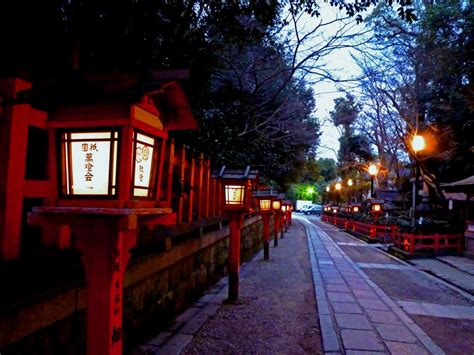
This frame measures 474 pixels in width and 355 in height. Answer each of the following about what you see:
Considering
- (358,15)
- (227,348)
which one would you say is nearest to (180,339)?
(227,348)

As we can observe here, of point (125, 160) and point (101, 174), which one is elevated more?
point (125, 160)

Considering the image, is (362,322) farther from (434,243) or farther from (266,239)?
(434,243)

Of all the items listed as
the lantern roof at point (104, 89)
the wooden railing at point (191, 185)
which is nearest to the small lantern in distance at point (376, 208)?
the wooden railing at point (191, 185)

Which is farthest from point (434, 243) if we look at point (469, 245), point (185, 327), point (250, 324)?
point (185, 327)

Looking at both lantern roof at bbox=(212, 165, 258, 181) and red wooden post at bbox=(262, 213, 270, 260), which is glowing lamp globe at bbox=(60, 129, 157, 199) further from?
red wooden post at bbox=(262, 213, 270, 260)

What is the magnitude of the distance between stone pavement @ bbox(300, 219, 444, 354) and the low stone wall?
8.60 ft

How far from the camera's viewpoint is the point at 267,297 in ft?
28.0

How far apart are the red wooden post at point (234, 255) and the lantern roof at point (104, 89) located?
5.49m

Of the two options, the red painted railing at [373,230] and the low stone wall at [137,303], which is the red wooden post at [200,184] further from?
the red painted railing at [373,230]

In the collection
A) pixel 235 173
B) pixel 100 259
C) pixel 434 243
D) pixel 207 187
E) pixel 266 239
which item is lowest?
pixel 434 243

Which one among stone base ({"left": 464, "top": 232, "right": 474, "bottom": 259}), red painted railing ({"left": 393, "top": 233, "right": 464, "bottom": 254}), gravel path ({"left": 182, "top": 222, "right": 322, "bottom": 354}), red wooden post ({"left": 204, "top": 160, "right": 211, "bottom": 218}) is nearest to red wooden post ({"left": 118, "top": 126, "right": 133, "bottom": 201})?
gravel path ({"left": 182, "top": 222, "right": 322, "bottom": 354})

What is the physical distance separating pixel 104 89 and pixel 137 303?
3700mm

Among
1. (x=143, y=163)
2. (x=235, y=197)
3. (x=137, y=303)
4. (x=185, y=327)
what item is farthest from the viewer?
(x=235, y=197)

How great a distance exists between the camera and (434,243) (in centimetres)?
1767
